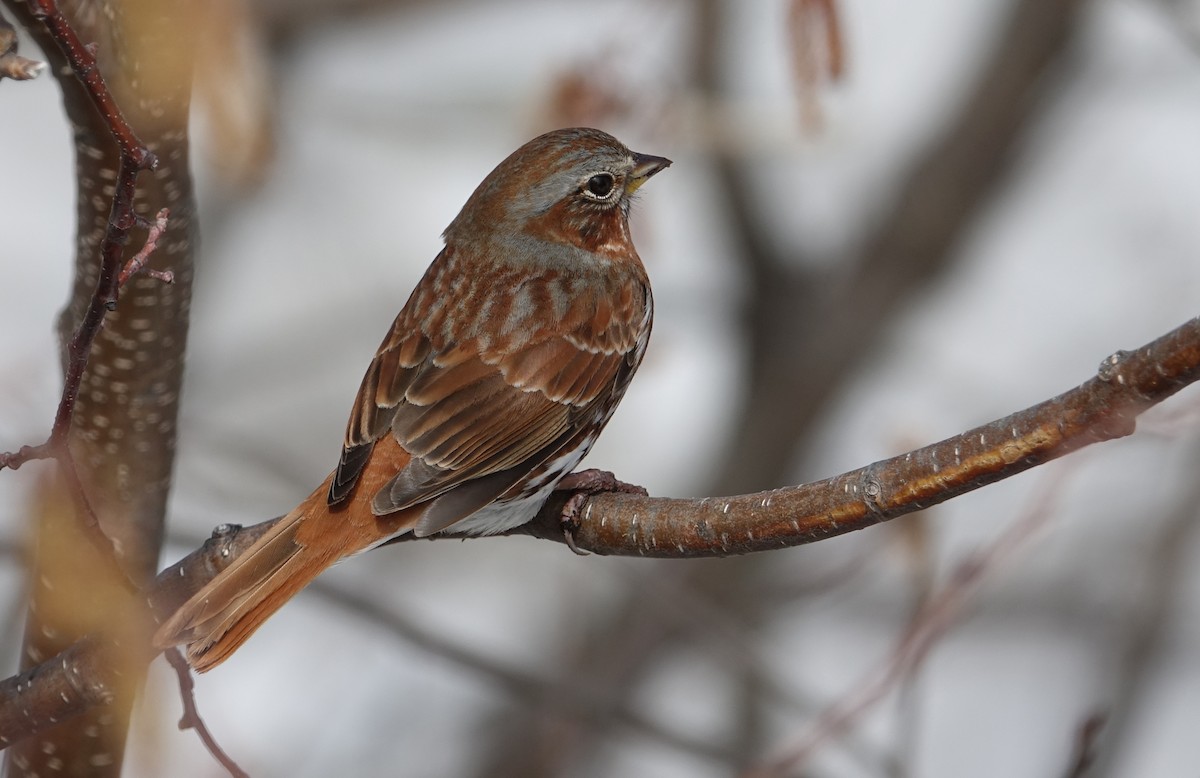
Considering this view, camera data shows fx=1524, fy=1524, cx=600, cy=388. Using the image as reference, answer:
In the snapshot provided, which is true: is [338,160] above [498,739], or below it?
above

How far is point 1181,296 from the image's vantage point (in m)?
8.39

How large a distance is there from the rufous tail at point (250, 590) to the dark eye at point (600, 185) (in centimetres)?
152

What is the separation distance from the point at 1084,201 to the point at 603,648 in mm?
5453

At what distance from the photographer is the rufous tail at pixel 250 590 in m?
3.77

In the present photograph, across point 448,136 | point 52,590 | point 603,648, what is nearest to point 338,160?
point 448,136

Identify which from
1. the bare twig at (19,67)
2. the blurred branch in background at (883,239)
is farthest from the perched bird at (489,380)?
the blurred branch in background at (883,239)

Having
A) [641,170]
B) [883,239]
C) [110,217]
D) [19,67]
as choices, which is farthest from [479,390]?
[883,239]

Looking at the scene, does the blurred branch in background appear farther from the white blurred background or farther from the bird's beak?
the bird's beak

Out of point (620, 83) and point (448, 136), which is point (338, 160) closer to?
point (448, 136)

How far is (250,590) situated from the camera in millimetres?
3893

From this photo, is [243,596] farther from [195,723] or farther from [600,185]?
[600,185]

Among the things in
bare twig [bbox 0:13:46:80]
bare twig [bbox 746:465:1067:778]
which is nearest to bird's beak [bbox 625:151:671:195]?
bare twig [bbox 746:465:1067:778]

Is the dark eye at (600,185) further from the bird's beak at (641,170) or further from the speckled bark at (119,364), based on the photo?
the speckled bark at (119,364)

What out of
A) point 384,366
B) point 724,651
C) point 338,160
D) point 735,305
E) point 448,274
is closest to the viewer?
point 384,366
